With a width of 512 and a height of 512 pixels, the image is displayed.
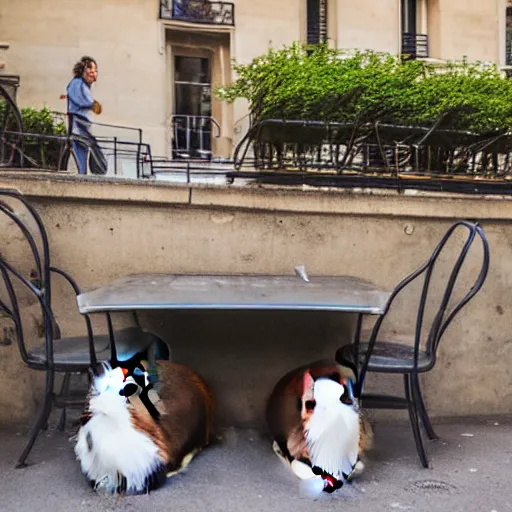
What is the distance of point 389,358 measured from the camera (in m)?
3.54

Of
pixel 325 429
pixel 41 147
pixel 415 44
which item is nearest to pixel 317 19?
pixel 415 44

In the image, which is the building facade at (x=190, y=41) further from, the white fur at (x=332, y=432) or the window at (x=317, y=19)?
the white fur at (x=332, y=432)

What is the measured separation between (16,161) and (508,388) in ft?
13.2

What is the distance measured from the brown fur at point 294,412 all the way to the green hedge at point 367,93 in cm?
224

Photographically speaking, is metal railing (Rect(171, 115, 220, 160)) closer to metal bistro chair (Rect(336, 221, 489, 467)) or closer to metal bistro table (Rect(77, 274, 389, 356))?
metal bistro table (Rect(77, 274, 389, 356))

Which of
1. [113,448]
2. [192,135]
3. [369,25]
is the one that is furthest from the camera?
[369,25]

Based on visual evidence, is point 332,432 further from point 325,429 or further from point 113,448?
point 113,448

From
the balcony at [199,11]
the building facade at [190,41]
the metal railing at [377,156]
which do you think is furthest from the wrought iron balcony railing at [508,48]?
the metal railing at [377,156]

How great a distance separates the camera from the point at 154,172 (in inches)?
383

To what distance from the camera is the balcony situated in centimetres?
1252

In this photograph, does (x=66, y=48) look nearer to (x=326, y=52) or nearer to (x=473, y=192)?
(x=326, y=52)

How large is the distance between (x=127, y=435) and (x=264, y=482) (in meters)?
0.81

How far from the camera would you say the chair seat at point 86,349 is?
3.33m

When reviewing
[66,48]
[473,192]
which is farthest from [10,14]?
[473,192]
